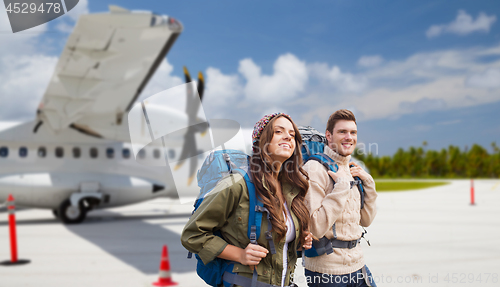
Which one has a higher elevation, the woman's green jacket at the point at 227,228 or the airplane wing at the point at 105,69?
the airplane wing at the point at 105,69

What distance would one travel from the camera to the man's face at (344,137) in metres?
2.08

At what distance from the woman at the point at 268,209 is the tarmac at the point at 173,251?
728mm

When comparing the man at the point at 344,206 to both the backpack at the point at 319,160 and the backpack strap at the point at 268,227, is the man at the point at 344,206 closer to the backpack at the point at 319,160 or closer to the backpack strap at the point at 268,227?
the backpack at the point at 319,160

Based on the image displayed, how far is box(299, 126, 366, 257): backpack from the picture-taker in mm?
2045

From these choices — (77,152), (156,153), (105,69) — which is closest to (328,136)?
(105,69)

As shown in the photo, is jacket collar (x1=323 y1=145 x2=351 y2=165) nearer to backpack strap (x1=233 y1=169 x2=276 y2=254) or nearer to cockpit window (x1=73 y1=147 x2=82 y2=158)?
backpack strap (x1=233 y1=169 x2=276 y2=254)

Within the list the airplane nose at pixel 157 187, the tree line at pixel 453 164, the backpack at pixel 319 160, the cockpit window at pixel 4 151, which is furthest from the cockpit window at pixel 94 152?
the tree line at pixel 453 164

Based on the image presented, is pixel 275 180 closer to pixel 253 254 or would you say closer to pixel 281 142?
pixel 281 142

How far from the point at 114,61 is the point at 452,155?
159 feet

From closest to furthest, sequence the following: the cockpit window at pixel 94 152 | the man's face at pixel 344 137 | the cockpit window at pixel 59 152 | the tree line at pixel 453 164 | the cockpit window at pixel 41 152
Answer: the man's face at pixel 344 137
the cockpit window at pixel 41 152
the cockpit window at pixel 59 152
the cockpit window at pixel 94 152
the tree line at pixel 453 164

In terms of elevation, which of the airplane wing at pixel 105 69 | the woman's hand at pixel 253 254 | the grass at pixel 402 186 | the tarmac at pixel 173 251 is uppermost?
the airplane wing at pixel 105 69

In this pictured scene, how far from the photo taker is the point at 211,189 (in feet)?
5.45

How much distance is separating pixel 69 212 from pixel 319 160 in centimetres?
950

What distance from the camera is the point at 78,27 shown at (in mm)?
5945
